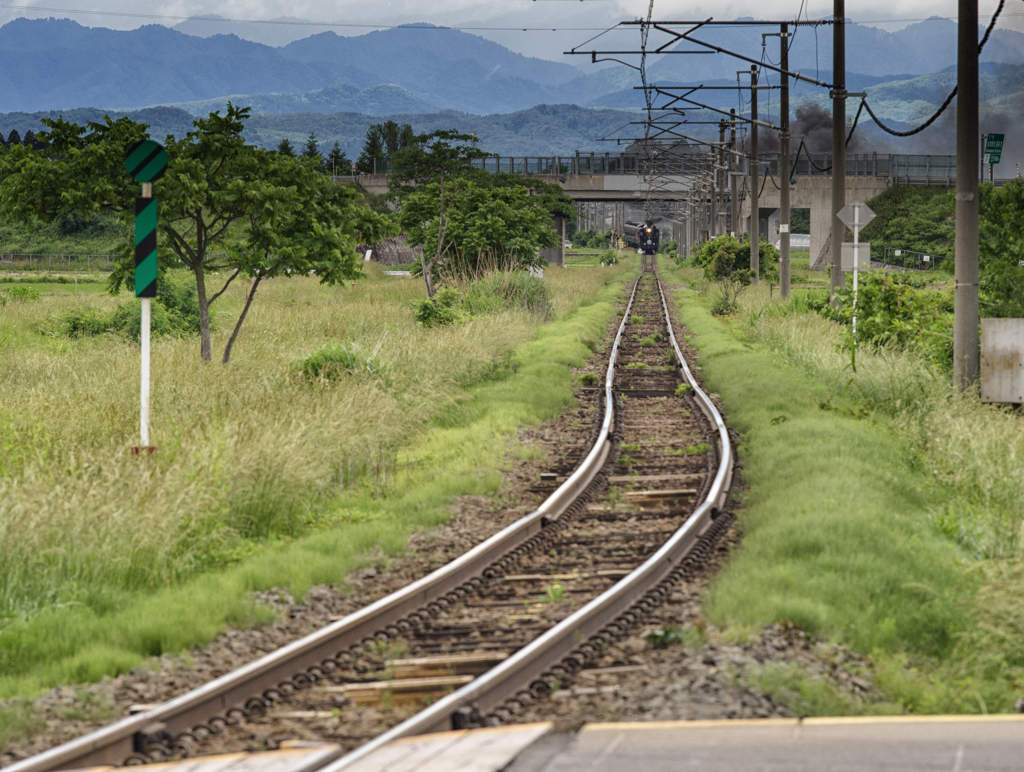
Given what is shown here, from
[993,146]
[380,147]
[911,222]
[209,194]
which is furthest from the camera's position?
[380,147]

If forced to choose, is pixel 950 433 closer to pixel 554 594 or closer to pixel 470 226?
pixel 554 594

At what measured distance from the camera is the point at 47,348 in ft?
83.8

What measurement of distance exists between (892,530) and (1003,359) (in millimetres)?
4900

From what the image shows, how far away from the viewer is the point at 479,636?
24.0ft

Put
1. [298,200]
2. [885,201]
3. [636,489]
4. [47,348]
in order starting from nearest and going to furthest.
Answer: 1. [636,489]
2. [298,200]
3. [47,348]
4. [885,201]

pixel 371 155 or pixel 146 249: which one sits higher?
pixel 371 155

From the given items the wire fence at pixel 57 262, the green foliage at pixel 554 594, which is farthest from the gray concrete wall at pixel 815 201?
the green foliage at pixel 554 594

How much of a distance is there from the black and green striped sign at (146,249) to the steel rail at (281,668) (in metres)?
4.13

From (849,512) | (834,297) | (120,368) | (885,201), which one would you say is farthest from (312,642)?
(885,201)

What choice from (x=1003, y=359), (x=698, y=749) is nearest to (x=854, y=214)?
(x=1003, y=359)

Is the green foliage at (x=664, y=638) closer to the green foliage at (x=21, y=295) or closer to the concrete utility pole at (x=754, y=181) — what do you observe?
the concrete utility pole at (x=754, y=181)

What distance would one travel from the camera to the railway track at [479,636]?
5.80m

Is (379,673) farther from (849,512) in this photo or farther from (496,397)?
(496,397)

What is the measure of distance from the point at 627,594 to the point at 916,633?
1.98 meters
